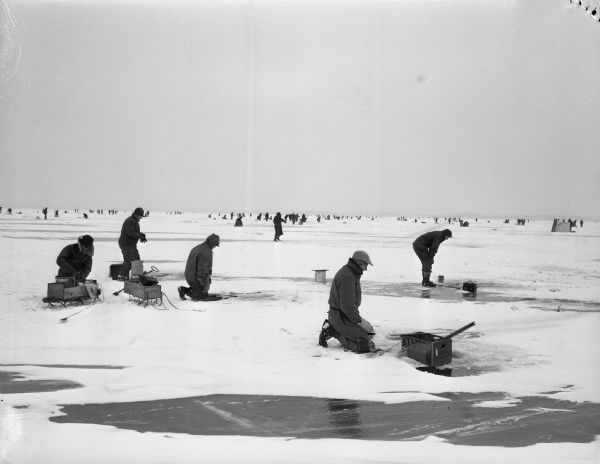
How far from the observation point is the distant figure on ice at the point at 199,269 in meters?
9.96

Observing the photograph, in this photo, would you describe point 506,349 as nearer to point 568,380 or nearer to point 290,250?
point 568,380

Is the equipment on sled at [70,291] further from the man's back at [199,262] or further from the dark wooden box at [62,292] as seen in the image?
the man's back at [199,262]

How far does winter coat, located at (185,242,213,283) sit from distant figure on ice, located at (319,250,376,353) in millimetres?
3748

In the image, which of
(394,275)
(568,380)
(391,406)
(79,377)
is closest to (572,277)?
(394,275)

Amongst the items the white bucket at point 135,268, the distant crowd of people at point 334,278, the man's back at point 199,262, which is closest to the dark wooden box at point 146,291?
the distant crowd of people at point 334,278

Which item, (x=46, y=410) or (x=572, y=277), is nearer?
(x=46, y=410)

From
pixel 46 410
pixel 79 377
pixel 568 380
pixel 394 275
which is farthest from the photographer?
pixel 394 275

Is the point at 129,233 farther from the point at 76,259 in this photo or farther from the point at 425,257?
the point at 425,257

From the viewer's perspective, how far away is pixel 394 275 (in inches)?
615

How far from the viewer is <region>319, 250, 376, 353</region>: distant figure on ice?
6871 millimetres

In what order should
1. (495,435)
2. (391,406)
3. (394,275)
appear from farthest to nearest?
(394,275) → (391,406) → (495,435)

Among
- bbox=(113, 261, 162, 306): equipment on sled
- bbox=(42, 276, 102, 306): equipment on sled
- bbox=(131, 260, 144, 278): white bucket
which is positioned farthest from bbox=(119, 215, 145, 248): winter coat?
bbox=(42, 276, 102, 306): equipment on sled

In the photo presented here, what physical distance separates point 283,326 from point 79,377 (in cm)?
354

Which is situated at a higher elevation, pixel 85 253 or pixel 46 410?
pixel 85 253
